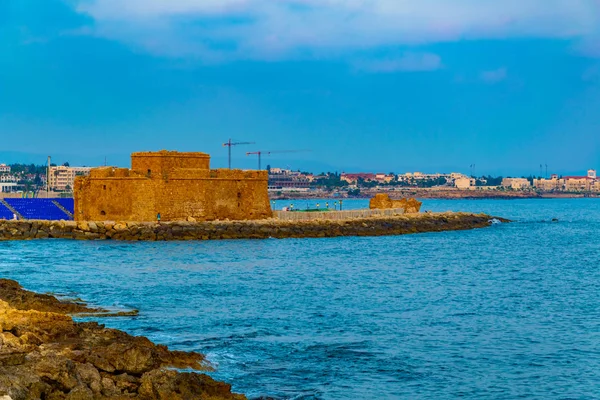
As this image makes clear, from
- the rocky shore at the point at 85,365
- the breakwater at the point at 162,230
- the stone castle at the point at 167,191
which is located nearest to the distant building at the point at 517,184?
the breakwater at the point at 162,230

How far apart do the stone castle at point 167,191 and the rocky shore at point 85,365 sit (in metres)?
20.6

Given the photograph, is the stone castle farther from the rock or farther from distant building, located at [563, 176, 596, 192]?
distant building, located at [563, 176, 596, 192]

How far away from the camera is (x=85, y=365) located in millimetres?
8562

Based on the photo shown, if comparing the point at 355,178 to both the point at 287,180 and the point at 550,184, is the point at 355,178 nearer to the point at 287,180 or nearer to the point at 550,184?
the point at 287,180

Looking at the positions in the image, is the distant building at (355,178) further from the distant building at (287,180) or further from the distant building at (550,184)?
the distant building at (550,184)

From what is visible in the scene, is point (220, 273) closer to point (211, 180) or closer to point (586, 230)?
point (211, 180)

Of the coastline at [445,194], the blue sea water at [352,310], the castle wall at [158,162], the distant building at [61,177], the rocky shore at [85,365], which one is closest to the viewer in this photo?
the rocky shore at [85,365]

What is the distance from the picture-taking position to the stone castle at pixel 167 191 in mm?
32094

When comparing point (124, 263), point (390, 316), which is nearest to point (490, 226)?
point (124, 263)

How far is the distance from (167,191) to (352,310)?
16.9m

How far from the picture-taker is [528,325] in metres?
14.8

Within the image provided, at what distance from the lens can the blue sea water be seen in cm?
1109

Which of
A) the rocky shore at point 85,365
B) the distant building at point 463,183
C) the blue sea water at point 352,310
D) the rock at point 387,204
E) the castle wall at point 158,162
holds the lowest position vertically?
the blue sea water at point 352,310

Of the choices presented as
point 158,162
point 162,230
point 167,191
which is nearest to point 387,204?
point 167,191
